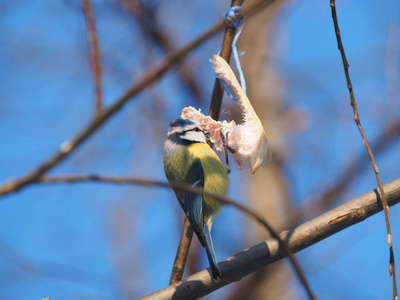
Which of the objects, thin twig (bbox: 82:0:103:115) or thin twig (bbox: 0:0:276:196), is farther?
thin twig (bbox: 82:0:103:115)

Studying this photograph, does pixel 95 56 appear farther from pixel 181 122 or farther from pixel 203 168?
pixel 181 122

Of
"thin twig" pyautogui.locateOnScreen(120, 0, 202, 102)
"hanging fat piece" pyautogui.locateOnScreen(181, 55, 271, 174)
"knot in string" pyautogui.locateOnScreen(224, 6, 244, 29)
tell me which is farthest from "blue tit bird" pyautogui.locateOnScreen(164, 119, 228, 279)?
"thin twig" pyautogui.locateOnScreen(120, 0, 202, 102)

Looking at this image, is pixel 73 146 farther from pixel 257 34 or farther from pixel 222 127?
pixel 257 34

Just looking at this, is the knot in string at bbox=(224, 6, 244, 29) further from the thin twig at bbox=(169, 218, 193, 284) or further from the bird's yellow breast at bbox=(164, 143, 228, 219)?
Answer: the thin twig at bbox=(169, 218, 193, 284)

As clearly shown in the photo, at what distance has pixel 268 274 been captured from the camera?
357 centimetres

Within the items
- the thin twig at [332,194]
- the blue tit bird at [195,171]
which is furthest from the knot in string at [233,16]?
the thin twig at [332,194]

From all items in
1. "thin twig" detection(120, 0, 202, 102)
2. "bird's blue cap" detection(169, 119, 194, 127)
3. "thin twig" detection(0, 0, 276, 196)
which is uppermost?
"thin twig" detection(120, 0, 202, 102)

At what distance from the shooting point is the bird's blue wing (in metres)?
1.95

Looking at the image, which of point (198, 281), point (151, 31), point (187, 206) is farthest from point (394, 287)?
point (151, 31)

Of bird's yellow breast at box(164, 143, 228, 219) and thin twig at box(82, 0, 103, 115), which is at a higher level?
bird's yellow breast at box(164, 143, 228, 219)

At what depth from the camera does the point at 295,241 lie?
1.61 m

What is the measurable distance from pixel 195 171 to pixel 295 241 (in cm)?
78

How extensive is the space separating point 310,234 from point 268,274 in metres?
2.07

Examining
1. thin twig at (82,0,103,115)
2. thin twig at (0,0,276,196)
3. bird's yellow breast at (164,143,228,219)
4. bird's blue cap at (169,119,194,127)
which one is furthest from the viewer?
bird's blue cap at (169,119,194,127)
